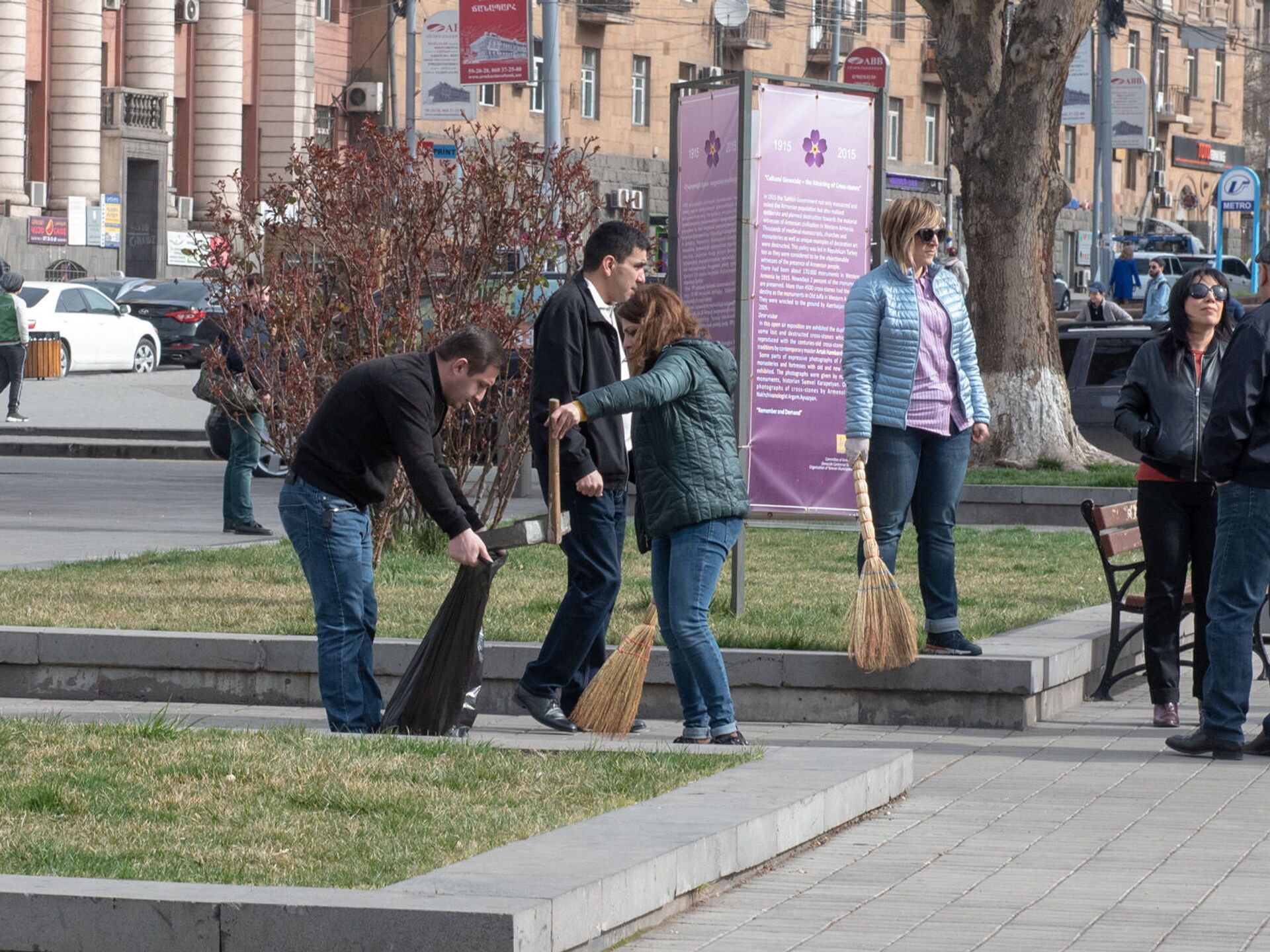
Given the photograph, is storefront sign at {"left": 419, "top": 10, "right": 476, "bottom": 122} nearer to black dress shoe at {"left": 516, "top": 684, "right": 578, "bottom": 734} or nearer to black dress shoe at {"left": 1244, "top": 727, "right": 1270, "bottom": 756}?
black dress shoe at {"left": 516, "top": 684, "right": 578, "bottom": 734}

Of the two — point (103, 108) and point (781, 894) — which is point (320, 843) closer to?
point (781, 894)

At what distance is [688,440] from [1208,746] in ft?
7.44

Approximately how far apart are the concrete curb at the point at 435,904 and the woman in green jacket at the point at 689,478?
1783 millimetres

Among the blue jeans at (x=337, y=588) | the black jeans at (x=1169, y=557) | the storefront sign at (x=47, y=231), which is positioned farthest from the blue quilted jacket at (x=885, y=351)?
the storefront sign at (x=47, y=231)

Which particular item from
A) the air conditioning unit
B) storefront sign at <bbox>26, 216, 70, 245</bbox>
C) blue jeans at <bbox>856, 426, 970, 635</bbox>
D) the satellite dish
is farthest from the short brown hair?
the air conditioning unit

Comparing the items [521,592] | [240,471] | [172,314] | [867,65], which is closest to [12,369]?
[240,471]

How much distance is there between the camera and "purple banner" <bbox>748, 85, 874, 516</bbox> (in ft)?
34.0

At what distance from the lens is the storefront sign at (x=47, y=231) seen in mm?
48969

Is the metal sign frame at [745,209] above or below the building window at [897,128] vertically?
below

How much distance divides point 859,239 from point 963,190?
9.90m

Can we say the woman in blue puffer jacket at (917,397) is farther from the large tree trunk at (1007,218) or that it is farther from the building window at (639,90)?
the building window at (639,90)

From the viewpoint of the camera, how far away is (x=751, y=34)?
59812 mm

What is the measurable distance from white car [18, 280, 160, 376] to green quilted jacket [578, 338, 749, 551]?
1076 inches

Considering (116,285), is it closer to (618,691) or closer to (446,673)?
(618,691)
